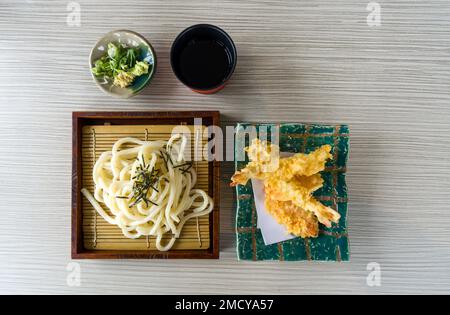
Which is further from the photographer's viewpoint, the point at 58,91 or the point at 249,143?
the point at 58,91

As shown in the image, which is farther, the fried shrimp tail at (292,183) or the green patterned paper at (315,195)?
the green patterned paper at (315,195)

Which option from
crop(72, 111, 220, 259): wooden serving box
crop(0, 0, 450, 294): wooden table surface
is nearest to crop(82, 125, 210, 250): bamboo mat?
crop(72, 111, 220, 259): wooden serving box

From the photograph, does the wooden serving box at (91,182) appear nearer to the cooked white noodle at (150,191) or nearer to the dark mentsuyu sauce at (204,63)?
the cooked white noodle at (150,191)

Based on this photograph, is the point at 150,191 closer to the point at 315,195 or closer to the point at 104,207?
the point at 104,207

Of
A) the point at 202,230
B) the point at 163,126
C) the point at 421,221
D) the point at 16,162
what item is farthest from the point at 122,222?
the point at 421,221

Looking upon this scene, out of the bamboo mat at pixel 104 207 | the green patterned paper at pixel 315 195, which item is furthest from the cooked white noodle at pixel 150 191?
the green patterned paper at pixel 315 195

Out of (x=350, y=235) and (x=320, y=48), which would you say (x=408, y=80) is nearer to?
(x=320, y=48)
